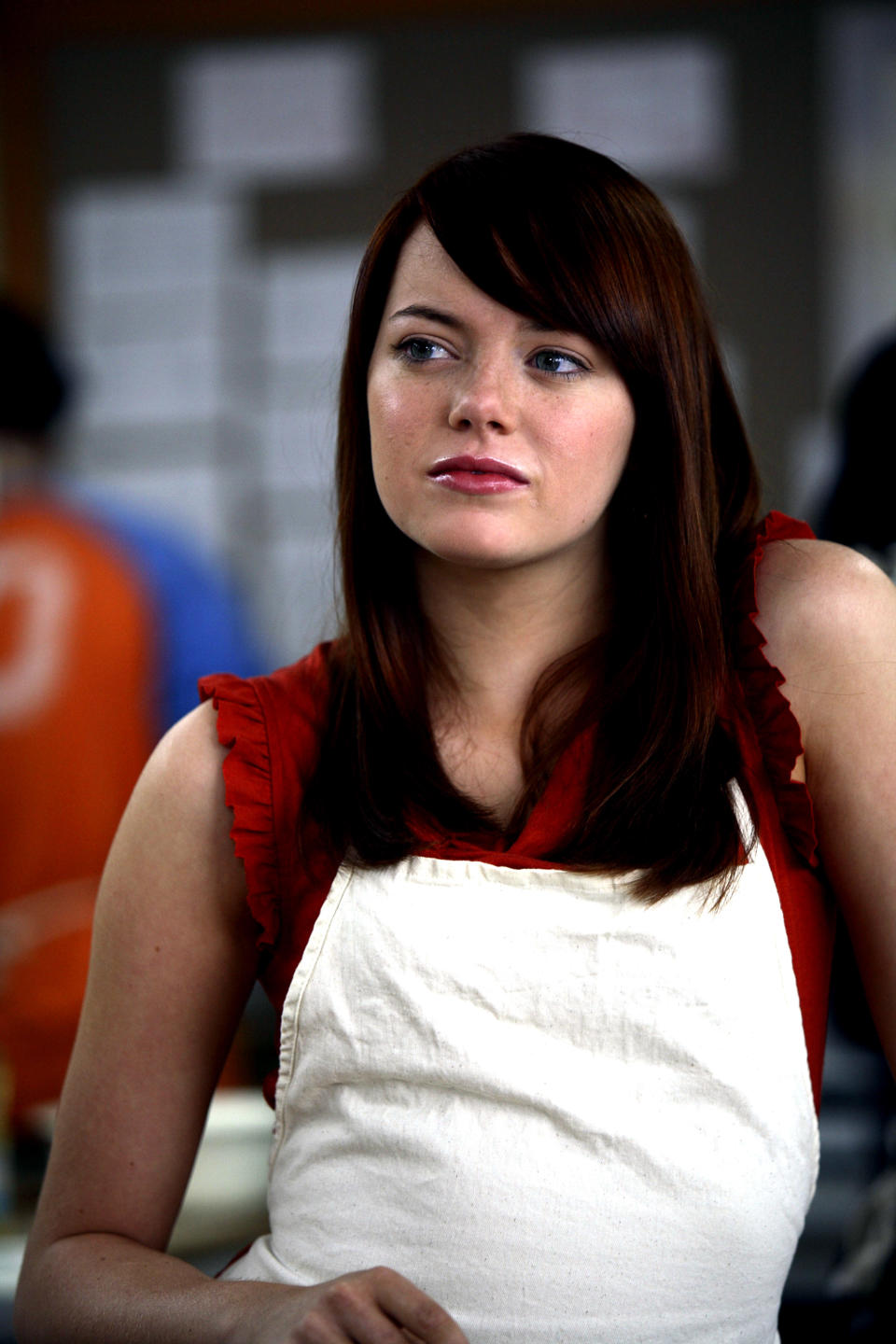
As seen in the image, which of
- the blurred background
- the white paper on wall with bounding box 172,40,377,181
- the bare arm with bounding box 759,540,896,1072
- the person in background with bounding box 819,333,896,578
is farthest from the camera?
the white paper on wall with bounding box 172,40,377,181

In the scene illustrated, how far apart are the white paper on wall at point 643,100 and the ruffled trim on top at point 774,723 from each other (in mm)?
2268

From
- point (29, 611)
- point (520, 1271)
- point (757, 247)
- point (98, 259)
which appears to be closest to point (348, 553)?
point (520, 1271)

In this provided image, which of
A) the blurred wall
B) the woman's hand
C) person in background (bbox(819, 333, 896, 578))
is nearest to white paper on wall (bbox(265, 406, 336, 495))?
A: the blurred wall

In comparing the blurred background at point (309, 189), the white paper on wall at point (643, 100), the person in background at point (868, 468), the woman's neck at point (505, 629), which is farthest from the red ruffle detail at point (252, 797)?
the white paper on wall at point (643, 100)

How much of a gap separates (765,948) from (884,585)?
292mm

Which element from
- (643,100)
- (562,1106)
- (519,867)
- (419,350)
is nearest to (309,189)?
(643,100)

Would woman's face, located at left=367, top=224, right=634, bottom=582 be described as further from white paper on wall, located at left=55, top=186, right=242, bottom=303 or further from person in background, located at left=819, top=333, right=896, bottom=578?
white paper on wall, located at left=55, top=186, right=242, bottom=303

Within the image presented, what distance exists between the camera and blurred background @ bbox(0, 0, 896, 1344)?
10.2 feet

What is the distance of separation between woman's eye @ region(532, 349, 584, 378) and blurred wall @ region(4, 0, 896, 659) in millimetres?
1994

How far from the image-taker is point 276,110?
3.28 meters

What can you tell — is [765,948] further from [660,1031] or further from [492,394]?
[492,394]

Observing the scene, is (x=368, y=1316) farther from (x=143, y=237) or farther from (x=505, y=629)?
(x=143, y=237)

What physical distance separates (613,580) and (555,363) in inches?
8.5

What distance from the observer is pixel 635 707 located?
114 cm
